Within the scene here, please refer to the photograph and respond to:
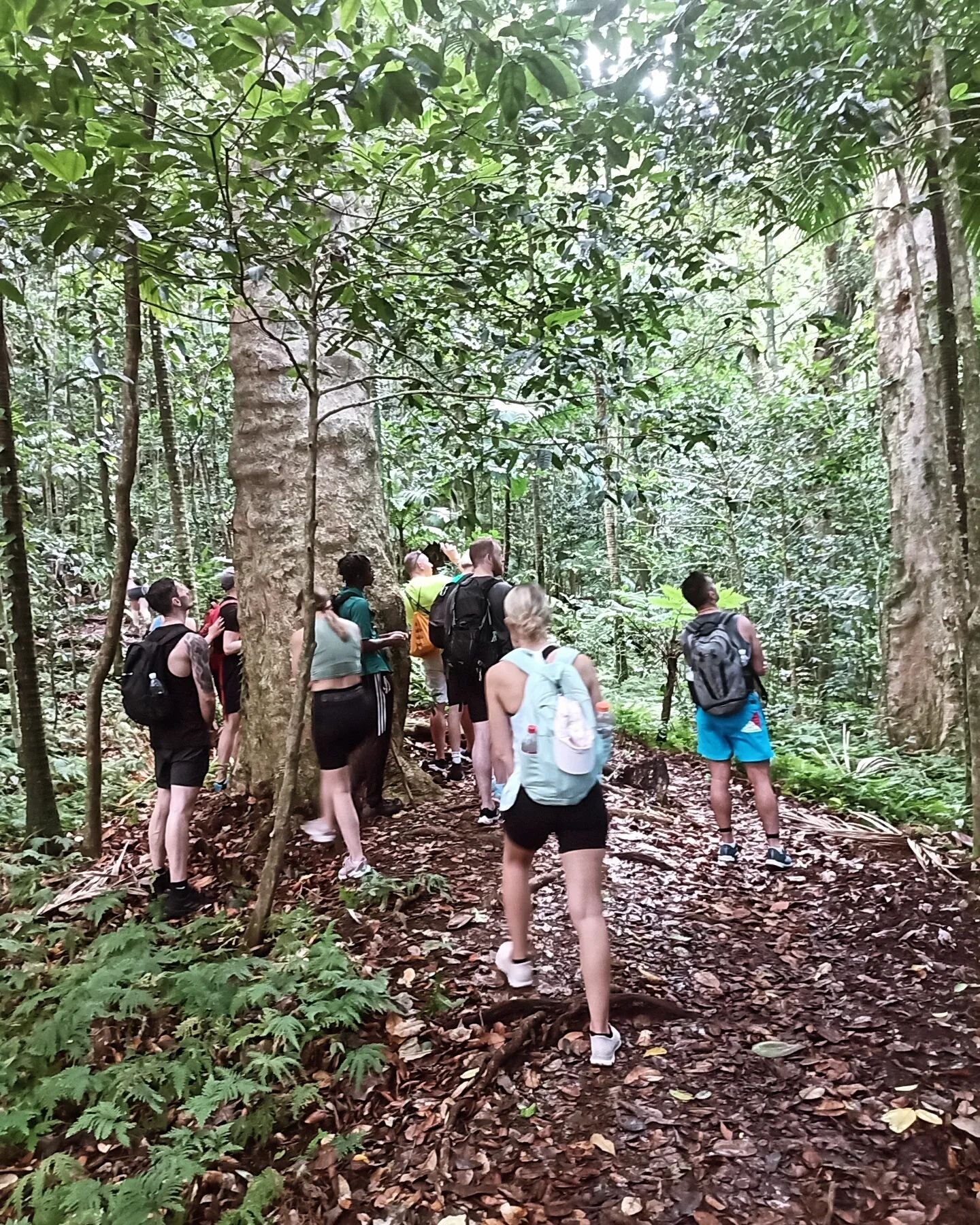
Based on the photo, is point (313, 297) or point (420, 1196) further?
point (313, 297)

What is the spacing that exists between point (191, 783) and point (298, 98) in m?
3.89

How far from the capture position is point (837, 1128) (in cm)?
290

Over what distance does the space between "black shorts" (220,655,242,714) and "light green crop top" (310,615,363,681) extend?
2.51 meters

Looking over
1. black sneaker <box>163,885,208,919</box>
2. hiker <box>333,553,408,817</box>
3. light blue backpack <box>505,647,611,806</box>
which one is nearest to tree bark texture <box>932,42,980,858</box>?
light blue backpack <box>505,647,611,806</box>

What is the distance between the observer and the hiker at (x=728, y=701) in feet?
17.1

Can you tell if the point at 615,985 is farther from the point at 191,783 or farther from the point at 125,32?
the point at 125,32

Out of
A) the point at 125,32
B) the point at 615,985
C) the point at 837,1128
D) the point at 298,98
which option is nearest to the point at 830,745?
the point at 615,985

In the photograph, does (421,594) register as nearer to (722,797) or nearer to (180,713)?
(180,713)

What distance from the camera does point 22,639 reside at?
19.6 ft

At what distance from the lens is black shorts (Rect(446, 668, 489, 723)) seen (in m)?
5.92

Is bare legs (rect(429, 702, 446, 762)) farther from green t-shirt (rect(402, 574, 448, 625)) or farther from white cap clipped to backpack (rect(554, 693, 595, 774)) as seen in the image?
white cap clipped to backpack (rect(554, 693, 595, 774))

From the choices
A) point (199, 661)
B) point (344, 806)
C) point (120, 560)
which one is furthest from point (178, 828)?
point (120, 560)

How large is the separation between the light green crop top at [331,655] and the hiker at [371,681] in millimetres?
242

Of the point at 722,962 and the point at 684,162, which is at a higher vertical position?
the point at 684,162
